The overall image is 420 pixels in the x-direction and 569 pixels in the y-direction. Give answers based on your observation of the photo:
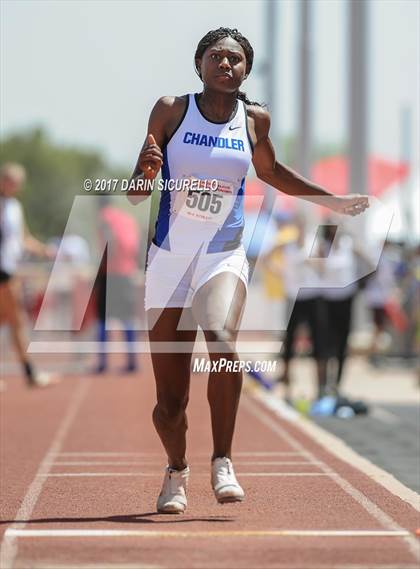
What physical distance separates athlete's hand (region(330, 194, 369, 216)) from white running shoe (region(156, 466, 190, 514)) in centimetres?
154

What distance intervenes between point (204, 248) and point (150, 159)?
638 mm

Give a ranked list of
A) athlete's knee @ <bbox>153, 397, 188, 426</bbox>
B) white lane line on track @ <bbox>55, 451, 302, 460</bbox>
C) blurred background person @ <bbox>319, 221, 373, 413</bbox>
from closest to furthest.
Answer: athlete's knee @ <bbox>153, 397, 188, 426</bbox> < white lane line on track @ <bbox>55, 451, 302, 460</bbox> < blurred background person @ <bbox>319, 221, 373, 413</bbox>

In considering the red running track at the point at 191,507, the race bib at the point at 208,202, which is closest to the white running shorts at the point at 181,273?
the race bib at the point at 208,202

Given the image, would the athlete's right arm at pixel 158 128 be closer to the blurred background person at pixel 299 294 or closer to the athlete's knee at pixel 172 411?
the athlete's knee at pixel 172 411

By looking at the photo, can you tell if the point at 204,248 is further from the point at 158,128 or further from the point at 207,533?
the point at 207,533

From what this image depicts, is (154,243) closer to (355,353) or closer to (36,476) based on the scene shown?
(36,476)

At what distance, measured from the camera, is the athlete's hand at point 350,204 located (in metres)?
7.82

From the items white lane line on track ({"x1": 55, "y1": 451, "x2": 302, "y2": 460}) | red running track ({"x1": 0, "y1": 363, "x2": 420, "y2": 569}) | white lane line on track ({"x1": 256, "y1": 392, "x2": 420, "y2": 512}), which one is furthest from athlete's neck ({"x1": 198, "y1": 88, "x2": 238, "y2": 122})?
white lane line on track ({"x1": 55, "y1": 451, "x2": 302, "y2": 460})

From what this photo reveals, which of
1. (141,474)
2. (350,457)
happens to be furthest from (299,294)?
(141,474)

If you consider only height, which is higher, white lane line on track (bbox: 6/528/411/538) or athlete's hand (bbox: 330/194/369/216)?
athlete's hand (bbox: 330/194/369/216)

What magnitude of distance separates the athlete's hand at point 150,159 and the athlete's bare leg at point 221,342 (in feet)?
2.19

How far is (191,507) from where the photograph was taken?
750 cm

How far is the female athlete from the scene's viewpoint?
23.3 ft

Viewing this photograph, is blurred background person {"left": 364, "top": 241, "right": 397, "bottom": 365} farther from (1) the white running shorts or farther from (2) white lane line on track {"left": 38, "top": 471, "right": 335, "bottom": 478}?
(1) the white running shorts
